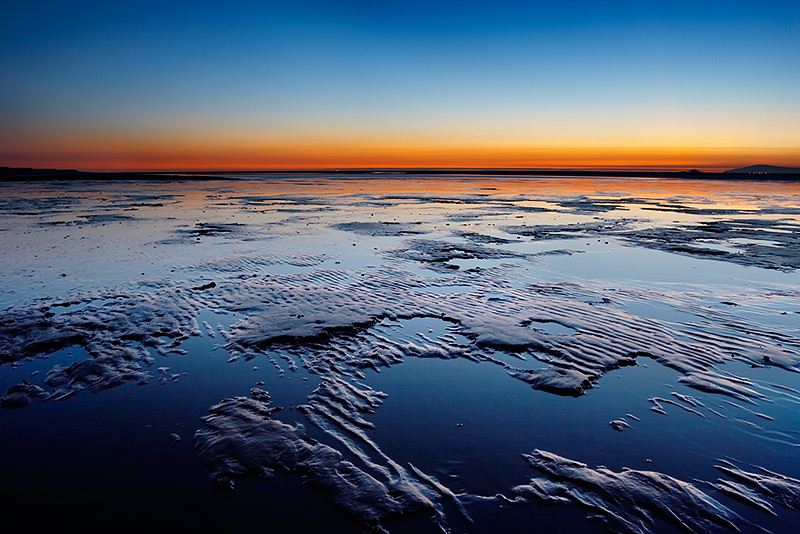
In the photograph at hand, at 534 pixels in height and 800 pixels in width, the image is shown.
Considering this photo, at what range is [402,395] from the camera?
5738 mm

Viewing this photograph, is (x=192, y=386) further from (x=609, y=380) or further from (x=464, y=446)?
(x=609, y=380)

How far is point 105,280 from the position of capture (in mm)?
11094

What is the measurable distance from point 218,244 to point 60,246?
508 cm

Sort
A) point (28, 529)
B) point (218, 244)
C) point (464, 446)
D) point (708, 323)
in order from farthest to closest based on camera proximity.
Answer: point (218, 244) → point (708, 323) → point (464, 446) → point (28, 529)

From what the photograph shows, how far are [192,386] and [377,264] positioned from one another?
784 centimetres

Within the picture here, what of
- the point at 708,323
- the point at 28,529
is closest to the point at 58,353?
the point at 28,529

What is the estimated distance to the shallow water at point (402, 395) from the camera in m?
3.90

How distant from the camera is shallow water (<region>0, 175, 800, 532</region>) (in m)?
3.90

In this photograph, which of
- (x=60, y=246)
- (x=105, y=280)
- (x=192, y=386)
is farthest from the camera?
(x=60, y=246)

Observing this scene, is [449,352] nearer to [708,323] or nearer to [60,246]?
[708,323]

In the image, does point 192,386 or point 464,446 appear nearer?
point 464,446

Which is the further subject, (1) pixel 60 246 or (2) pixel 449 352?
(1) pixel 60 246

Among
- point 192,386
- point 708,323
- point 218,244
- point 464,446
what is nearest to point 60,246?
point 218,244

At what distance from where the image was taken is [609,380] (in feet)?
20.0
